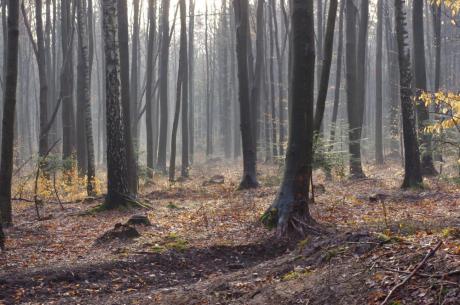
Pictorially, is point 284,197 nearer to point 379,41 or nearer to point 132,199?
point 132,199

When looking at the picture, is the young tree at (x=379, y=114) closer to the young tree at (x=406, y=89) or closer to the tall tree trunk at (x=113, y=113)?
the young tree at (x=406, y=89)

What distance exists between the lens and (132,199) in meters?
12.8

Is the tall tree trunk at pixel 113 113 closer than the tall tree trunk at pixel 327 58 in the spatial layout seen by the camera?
No

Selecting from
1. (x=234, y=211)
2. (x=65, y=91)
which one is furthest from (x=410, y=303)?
(x=65, y=91)

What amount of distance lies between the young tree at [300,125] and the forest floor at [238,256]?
1.78 feet

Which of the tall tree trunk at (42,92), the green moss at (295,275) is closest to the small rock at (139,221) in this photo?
the green moss at (295,275)

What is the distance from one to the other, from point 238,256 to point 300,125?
2.48 m

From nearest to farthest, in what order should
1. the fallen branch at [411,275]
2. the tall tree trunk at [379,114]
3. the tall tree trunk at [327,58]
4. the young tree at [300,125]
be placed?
the fallen branch at [411,275]
the young tree at [300,125]
the tall tree trunk at [327,58]
the tall tree trunk at [379,114]

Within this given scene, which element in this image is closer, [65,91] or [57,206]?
[57,206]

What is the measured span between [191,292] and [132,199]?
22.2 ft

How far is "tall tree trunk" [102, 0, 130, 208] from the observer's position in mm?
12344

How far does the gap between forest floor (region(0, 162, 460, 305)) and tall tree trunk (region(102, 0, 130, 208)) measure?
2.00 ft

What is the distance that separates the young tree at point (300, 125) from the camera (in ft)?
29.3

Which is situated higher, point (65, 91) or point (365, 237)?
point (65, 91)
